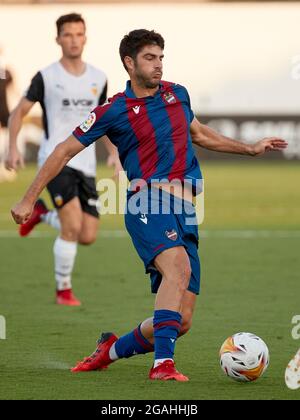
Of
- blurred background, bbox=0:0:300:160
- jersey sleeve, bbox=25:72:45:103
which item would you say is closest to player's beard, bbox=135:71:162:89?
jersey sleeve, bbox=25:72:45:103

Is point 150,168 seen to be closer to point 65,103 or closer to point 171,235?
point 171,235

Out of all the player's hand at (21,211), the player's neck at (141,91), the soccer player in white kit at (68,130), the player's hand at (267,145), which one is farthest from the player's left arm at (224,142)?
the soccer player in white kit at (68,130)

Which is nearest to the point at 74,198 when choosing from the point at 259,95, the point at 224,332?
the point at 224,332

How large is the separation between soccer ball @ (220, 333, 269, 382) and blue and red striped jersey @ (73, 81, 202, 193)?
1.01 metres

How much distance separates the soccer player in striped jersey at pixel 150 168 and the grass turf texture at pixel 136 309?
1.29ft

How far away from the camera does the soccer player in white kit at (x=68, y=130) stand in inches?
420

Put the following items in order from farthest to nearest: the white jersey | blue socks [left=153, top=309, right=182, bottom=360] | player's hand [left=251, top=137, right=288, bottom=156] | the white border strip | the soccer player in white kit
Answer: the white border strip, the white jersey, the soccer player in white kit, player's hand [left=251, top=137, right=288, bottom=156], blue socks [left=153, top=309, right=182, bottom=360]

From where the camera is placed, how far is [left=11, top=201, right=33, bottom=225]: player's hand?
716 cm

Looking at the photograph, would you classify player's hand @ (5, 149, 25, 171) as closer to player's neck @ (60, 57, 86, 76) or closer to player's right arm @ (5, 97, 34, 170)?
player's right arm @ (5, 97, 34, 170)

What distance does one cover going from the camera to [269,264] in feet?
42.4

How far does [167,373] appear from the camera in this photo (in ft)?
23.1

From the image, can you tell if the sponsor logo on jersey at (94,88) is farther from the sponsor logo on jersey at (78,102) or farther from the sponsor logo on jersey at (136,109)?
the sponsor logo on jersey at (136,109)

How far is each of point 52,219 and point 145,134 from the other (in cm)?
467

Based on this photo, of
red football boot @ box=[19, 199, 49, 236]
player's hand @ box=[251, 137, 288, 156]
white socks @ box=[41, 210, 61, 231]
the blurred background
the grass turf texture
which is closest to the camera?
the grass turf texture
